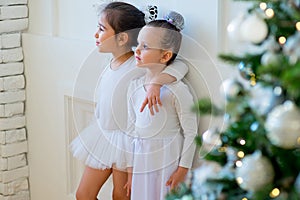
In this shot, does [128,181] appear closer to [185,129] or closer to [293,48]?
[185,129]

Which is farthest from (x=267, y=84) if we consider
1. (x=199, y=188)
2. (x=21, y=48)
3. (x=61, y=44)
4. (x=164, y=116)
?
(x=21, y=48)

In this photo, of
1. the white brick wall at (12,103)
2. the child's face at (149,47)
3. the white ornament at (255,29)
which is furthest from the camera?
the white brick wall at (12,103)

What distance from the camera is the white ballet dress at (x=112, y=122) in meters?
2.33

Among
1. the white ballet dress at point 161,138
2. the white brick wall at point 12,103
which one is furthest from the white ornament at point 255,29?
the white brick wall at point 12,103

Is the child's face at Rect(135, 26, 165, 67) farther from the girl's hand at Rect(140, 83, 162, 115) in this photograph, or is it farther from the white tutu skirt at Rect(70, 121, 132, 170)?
the white tutu skirt at Rect(70, 121, 132, 170)

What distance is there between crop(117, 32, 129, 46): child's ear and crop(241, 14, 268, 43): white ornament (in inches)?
45.5

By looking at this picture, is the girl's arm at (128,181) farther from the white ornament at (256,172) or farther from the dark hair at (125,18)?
the white ornament at (256,172)

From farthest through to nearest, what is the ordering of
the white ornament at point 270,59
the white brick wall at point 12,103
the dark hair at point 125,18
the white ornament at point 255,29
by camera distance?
the white brick wall at point 12,103 < the dark hair at point 125,18 < the white ornament at point 255,29 < the white ornament at point 270,59

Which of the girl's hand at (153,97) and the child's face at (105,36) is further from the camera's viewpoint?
the child's face at (105,36)

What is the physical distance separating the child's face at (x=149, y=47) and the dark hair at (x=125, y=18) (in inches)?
5.1

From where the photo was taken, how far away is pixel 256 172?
3.61 feet

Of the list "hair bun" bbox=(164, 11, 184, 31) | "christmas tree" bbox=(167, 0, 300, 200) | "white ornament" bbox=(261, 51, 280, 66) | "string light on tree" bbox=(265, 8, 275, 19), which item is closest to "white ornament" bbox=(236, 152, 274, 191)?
"christmas tree" bbox=(167, 0, 300, 200)

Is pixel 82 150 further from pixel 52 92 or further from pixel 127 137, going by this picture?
pixel 52 92

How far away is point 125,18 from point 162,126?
446 mm
